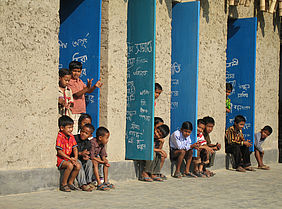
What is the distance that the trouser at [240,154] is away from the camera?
11023 millimetres

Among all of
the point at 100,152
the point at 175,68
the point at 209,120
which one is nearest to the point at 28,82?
the point at 100,152

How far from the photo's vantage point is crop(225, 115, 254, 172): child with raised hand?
11.0 metres

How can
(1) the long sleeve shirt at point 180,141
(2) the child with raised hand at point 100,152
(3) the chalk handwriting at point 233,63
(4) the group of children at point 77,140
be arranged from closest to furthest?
1. (4) the group of children at point 77,140
2. (2) the child with raised hand at point 100,152
3. (1) the long sleeve shirt at point 180,141
4. (3) the chalk handwriting at point 233,63

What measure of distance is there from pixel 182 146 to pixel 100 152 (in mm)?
2039

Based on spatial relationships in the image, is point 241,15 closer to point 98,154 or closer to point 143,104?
point 143,104

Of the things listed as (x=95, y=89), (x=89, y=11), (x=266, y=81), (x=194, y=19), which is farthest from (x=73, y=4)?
(x=266, y=81)

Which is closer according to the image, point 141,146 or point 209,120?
point 141,146

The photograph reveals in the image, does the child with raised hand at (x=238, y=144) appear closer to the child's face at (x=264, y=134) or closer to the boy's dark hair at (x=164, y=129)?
the child's face at (x=264, y=134)

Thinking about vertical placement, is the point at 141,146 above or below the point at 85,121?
below

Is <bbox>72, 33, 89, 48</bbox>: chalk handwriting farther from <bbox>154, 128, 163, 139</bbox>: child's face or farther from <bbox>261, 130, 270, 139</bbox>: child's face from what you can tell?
<bbox>261, 130, 270, 139</bbox>: child's face

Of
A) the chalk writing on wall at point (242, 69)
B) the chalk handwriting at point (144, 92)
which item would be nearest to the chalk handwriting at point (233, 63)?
the chalk writing on wall at point (242, 69)

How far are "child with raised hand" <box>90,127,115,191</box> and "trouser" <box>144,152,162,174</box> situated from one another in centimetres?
113

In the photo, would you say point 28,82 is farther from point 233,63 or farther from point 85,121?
point 233,63

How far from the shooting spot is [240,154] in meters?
11.1
